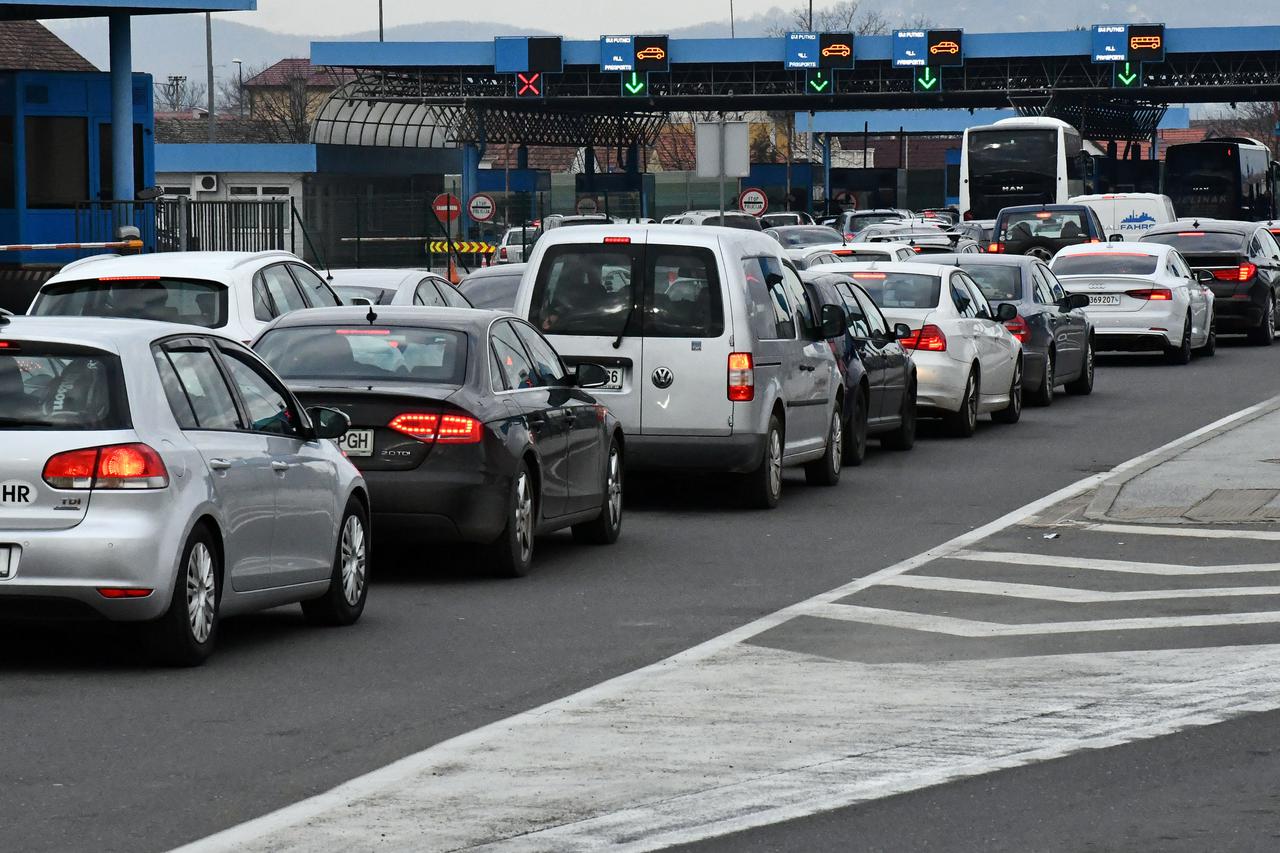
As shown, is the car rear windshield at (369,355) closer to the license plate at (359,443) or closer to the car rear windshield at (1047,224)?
the license plate at (359,443)

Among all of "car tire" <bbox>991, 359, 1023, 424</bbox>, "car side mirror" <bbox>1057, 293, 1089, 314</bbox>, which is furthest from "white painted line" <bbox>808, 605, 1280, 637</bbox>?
"car side mirror" <bbox>1057, 293, 1089, 314</bbox>

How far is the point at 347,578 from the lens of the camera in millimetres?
10836

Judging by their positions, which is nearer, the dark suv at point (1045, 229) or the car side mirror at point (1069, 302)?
the car side mirror at point (1069, 302)

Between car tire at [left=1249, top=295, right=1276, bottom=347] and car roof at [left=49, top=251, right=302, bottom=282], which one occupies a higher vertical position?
car roof at [left=49, top=251, right=302, bottom=282]

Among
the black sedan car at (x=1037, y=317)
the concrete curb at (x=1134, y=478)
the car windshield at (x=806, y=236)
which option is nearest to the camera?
the concrete curb at (x=1134, y=478)

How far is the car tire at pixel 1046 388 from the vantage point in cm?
2525

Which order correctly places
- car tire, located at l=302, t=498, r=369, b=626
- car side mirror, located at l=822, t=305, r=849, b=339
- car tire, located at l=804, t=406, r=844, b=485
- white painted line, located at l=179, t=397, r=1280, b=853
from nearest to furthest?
1. white painted line, located at l=179, t=397, r=1280, b=853
2. car tire, located at l=302, t=498, r=369, b=626
3. car side mirror, located at l=822, t=305, r=849, b=339
4. car tire, located at l=804, t=406, r=844, b=485

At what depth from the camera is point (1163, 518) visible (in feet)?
49.1

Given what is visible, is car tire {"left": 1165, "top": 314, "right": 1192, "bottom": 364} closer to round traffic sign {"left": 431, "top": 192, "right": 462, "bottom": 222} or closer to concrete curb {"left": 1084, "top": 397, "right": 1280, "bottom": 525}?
concrete curb {"left": 1084, "top": 397, "right": 1280, "bottom": 525}

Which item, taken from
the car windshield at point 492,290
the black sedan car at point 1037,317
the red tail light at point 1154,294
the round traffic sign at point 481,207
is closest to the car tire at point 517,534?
the car windshield at point 492,290

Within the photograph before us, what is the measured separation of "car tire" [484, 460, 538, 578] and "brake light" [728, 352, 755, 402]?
9.74 feet

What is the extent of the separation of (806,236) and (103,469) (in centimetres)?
3994

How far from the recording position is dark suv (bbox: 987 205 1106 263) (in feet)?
137

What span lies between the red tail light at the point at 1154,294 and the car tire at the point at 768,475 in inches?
628
